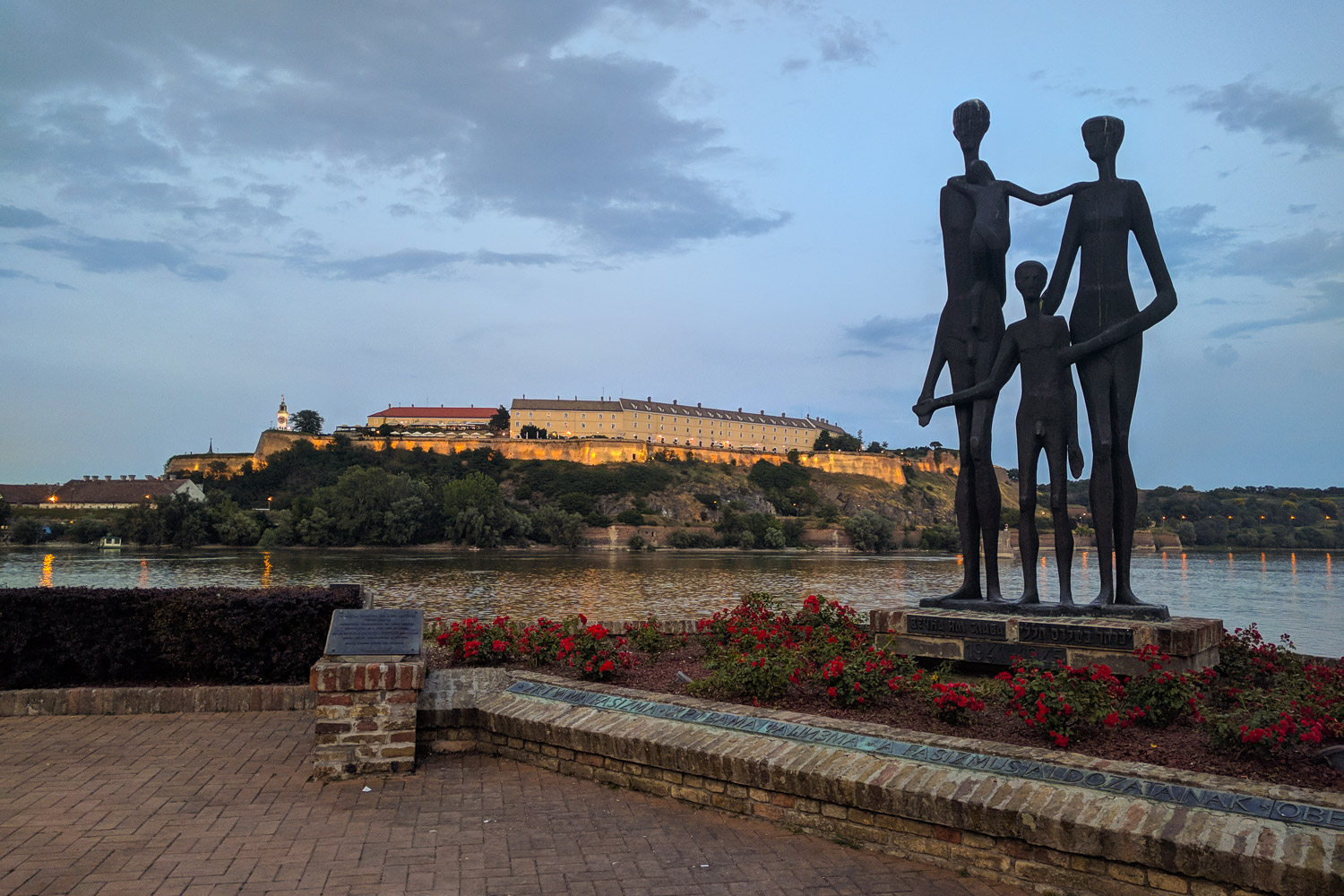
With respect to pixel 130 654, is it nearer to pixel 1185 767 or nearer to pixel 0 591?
pixel 0 591

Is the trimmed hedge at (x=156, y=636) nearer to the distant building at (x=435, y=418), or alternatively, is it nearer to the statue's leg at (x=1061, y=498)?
the statue's leg at (x=1061, y=498)

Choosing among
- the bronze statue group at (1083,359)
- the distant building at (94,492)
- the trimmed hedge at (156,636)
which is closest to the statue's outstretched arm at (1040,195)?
the bronze statue group at (1083,359)

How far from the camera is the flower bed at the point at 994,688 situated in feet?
14.6

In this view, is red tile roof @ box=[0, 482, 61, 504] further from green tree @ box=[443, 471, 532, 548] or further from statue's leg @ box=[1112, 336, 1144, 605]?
statue's leg @ box=[1112, 336, 1144, 605]

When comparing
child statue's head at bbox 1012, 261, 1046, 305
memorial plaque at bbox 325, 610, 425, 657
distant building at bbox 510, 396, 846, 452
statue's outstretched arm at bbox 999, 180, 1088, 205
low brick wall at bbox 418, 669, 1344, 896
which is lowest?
low brick wall at bbox 418, 669, 1344, 896

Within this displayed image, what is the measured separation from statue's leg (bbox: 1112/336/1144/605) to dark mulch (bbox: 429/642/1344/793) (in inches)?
113

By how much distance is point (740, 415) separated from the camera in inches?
5084

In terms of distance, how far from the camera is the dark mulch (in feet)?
13.9

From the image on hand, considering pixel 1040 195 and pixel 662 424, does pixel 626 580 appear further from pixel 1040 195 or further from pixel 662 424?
pixel 662 424

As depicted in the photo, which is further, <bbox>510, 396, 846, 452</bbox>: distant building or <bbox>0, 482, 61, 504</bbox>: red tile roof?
<bbox>510, 396, 846, 452</bbox>: distant building

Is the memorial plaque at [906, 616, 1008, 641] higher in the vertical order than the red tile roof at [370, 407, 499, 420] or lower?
lower

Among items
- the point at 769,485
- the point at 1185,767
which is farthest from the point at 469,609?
the point at 769,485

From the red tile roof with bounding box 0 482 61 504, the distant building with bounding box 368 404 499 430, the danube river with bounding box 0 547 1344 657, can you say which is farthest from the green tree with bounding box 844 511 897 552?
the red tile roof with bounding box 0 482 61 504

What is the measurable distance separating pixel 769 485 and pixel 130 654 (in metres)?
98.3
